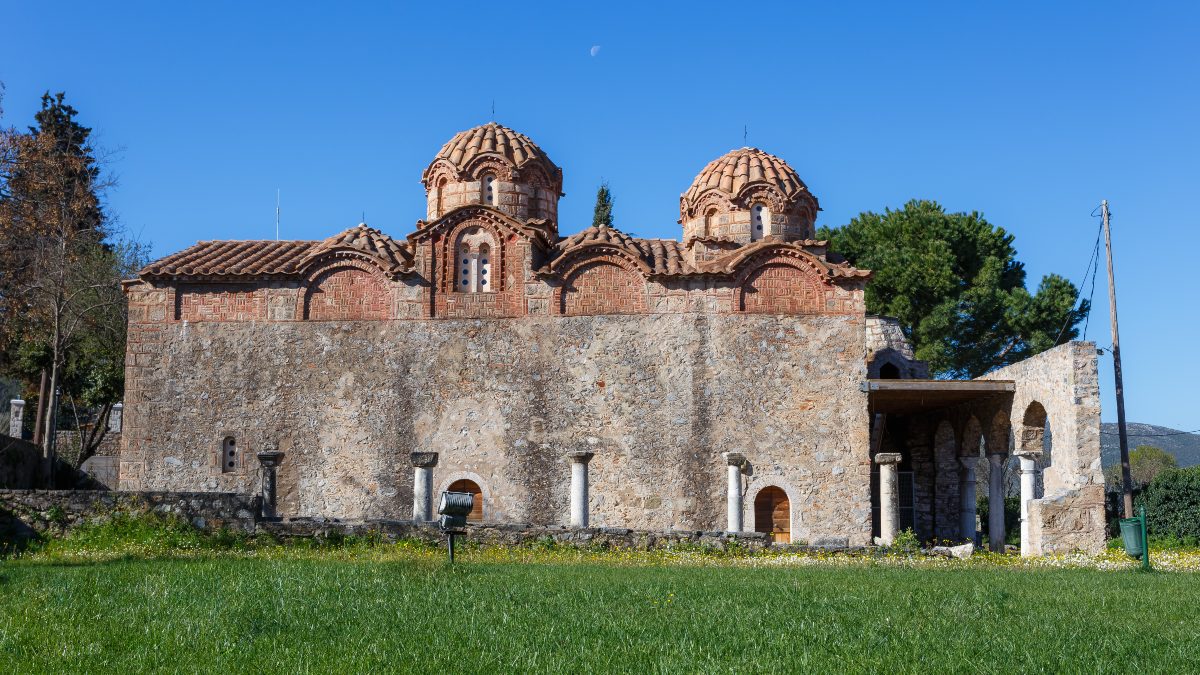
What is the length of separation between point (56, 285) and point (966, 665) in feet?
67.3

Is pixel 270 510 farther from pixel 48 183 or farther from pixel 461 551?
pixel 48 183

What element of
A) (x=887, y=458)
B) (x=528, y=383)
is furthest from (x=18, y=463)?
(x=887, y=458)

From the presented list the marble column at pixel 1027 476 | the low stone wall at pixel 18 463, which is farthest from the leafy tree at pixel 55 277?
the marble column at pixel 1027 476

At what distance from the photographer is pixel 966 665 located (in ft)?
19.2

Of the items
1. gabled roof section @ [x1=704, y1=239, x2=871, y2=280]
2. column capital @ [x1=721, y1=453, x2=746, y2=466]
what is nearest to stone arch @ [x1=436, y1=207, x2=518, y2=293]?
gabled roof section @ [x1=704, y1=239, x2=871, y2=280]

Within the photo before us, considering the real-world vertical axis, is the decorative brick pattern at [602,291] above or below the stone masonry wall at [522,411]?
above

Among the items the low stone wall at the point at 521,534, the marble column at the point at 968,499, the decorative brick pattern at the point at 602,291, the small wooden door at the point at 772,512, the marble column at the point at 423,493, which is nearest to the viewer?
the low stone wall at the point at 521,534

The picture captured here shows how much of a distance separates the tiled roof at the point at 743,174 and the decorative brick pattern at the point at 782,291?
7.71ft

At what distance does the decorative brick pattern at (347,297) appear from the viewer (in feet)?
62.1

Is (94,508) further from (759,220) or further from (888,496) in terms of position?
(759,220)

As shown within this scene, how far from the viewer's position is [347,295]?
19031 mm

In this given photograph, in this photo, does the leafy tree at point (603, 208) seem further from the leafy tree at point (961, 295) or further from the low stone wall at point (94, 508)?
the low stone wall at point (94, 508)

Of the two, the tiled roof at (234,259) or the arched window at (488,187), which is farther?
the arched window at (488,187)

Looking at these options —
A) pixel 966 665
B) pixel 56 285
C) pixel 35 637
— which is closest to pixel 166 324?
pixel 56 285
